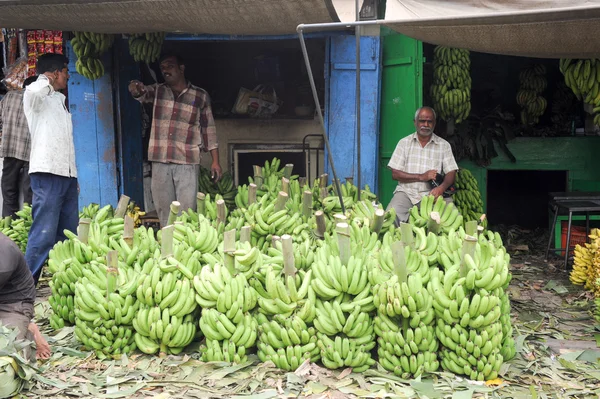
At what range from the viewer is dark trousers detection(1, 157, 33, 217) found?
7.39 metres

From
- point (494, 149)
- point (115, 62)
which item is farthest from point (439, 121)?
point (115, 62)

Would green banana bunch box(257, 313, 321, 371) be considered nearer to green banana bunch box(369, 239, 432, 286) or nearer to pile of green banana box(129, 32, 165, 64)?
green banana bunch box(369, 239, 432, 286)

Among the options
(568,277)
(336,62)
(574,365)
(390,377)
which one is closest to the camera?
(390,377)

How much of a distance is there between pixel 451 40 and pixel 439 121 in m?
3.35

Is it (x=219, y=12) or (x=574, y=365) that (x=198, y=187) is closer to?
(x=219, y=12)

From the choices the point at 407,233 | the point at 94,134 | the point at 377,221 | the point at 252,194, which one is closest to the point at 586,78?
the point at 377,221

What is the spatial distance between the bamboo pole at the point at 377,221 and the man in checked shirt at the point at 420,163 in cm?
158

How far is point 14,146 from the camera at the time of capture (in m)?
7.20

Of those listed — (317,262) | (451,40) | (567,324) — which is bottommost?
(567,324)

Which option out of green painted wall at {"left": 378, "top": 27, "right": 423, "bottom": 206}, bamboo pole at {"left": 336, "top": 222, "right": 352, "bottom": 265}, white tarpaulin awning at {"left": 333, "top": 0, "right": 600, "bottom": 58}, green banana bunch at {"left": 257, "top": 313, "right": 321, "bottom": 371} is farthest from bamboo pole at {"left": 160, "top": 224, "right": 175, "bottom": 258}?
green painted wall at {"left": 378, "top": 27, "right": 423, "bottom": 206}

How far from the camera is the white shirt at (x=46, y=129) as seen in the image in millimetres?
5555

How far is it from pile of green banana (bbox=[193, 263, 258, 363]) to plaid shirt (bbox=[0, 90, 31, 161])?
12.6 ft

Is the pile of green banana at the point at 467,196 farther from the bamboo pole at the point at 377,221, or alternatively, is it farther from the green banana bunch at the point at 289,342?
the green banana bunch at the point at 289,342

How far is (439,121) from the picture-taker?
334 inches
